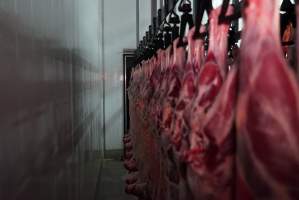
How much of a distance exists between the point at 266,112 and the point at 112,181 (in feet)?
14.7

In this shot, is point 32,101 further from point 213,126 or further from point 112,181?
point 112,181

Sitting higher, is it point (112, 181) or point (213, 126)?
point (213, 126)

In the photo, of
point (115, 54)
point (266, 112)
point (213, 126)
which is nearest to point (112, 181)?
point (115, 54)

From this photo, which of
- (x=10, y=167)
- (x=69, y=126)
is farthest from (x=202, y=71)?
(x=69, y=126)

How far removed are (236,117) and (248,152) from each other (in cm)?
5

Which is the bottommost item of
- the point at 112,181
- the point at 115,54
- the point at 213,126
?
the point at 112,181

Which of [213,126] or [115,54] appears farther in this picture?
[115,54]

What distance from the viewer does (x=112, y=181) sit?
15.8 feet

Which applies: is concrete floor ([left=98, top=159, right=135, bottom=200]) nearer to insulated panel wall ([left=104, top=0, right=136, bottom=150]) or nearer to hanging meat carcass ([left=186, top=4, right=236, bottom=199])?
insulated panel wall ([left=104, top=0, right=136, bottom=150])

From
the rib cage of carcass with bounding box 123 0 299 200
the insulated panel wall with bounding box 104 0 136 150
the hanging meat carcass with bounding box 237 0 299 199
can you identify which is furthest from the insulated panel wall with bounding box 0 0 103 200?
the insulated panel wall with bounding box 104 0 136 150

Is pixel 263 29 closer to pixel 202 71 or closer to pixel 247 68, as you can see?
pixel 247 68

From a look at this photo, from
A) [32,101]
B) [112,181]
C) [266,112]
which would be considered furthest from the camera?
[112,181]

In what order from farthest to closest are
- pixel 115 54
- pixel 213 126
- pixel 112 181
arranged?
pixel 115 54
pixel 112 181
pixel 213 126

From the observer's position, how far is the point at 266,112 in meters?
0.47
